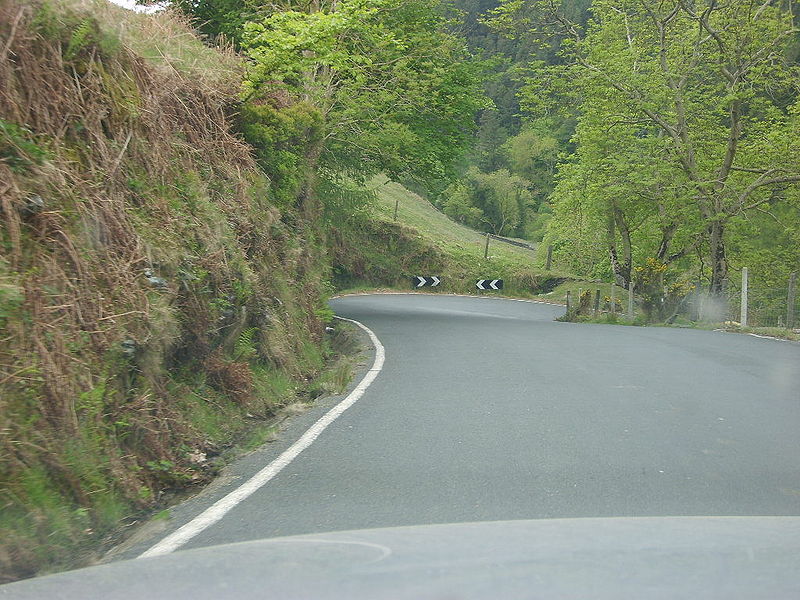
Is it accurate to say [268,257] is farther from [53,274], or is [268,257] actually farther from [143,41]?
[53,274]

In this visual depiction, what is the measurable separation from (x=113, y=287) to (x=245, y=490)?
2.24 m

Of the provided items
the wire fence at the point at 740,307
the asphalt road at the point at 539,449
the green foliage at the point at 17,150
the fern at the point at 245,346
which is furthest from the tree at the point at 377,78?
the wire fence at the point at 740,307

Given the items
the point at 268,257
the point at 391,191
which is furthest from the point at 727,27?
the point at 391,191

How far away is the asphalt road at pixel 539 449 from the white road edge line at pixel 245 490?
0.09 m

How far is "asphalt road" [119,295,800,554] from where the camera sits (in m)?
5.57

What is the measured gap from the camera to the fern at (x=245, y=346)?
9.80 meters

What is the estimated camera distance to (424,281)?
53.3 meters

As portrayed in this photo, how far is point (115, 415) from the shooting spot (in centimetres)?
636

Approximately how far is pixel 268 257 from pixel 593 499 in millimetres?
7522

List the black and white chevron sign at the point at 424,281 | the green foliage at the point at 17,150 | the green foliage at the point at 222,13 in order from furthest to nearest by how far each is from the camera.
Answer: the black and white chevron sign at the point at 424,281
the green foliage at the point at 222,13
the green foliage at the point at 17,150

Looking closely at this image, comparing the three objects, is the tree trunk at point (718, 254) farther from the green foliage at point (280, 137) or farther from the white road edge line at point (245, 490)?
the white road edge line at point (245, 490)

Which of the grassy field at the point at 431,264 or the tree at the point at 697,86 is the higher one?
the tree at the point at 697,86

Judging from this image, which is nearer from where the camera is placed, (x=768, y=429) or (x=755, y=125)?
(x=768, y=429)

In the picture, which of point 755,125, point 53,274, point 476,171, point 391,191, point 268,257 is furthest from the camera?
point 476,171
